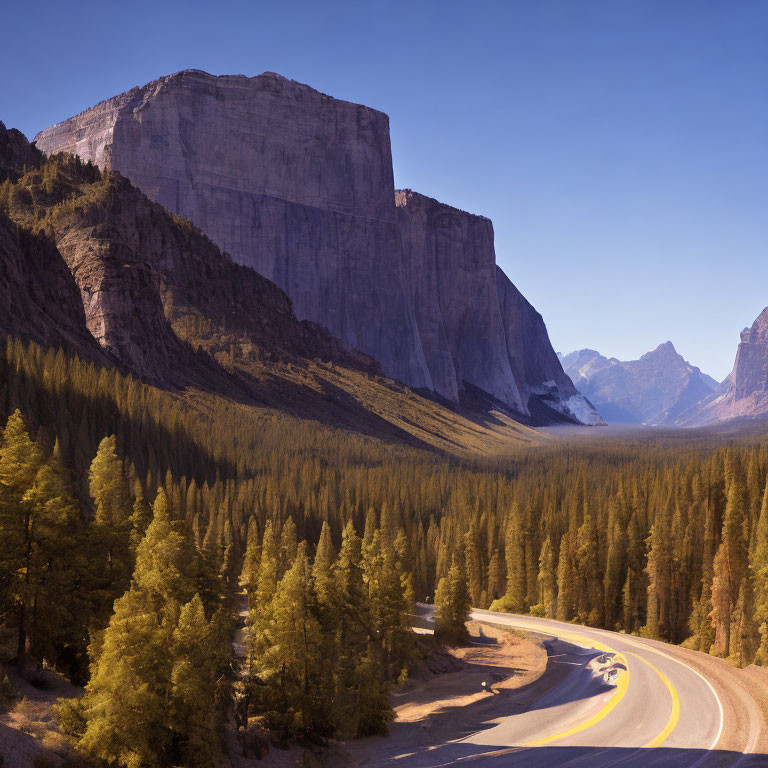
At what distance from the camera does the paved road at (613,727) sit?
30.2 metres

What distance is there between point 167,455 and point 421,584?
44.5m

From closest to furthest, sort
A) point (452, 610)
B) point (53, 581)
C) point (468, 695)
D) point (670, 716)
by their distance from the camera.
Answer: point (53, 581) < point (670, 716) < point (468, 695) < point (452, 610)

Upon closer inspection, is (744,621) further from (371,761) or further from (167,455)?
(167,455)

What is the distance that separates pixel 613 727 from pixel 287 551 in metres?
36.4

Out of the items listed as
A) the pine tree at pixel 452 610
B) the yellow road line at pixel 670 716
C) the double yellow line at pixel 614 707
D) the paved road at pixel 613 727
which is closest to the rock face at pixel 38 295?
the pine tree at pixel 452 610

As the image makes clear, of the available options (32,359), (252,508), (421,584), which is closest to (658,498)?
(421,584)

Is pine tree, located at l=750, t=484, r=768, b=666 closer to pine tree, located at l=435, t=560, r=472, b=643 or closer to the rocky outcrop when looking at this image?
pine tree, located at l=435, t=560, r=472, b=643

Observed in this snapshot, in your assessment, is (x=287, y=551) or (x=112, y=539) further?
(x=287, y=551)

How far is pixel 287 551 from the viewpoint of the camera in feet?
219

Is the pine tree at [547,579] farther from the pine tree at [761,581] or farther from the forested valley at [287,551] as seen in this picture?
the pine tree at [761,581]

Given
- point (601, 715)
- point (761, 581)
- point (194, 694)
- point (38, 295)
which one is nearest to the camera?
point (194, 694)

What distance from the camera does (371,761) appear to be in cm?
3278

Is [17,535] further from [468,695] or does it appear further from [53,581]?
[468,695]

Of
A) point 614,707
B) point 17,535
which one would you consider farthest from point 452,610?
point 17,535
